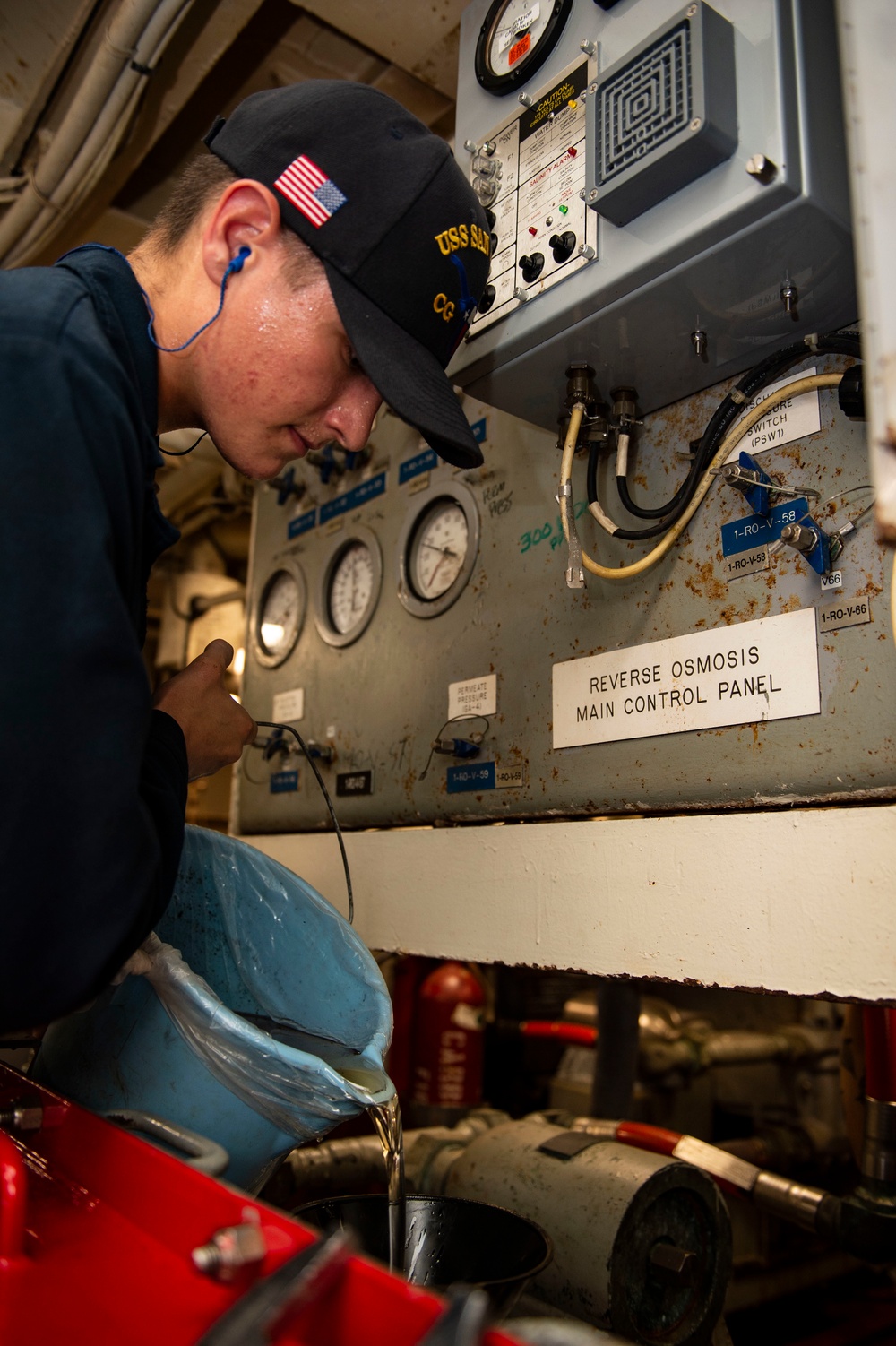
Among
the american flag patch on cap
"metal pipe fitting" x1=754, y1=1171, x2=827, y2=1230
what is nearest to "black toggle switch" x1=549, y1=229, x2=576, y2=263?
the american flag patch on cap

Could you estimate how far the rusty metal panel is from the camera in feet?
3.73

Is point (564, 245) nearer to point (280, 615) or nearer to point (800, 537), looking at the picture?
point (800, 537)

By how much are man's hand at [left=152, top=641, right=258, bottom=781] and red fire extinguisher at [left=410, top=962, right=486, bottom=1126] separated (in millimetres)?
1903

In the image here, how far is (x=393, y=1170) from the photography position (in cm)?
108

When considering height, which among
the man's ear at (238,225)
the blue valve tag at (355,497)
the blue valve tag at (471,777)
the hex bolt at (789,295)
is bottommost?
the blue valve tag at (471,777)

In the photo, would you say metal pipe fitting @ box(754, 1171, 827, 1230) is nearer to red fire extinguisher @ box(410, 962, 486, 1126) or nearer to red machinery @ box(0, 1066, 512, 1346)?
red fire extinguisher @ box(410, 962, 486, 1126)

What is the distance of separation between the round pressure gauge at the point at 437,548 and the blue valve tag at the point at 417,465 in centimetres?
6

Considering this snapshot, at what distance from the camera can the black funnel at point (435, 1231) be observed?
117 centimetres

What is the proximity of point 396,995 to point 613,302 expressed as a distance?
237cm

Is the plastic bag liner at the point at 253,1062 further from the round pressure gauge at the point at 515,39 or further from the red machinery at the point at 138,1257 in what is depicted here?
the round pressure gauge at the point at 515,39

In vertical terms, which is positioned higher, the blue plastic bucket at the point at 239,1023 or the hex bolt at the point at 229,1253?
the blue plastic bucket at the point at 239,1023

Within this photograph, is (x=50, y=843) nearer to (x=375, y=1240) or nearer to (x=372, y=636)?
(x=375, y=1240)

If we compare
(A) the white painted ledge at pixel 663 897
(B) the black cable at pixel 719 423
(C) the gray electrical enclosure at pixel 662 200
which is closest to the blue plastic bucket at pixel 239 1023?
(A) the white painted ledge at pixel 663 897

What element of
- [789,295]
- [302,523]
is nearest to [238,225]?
[789,295]
